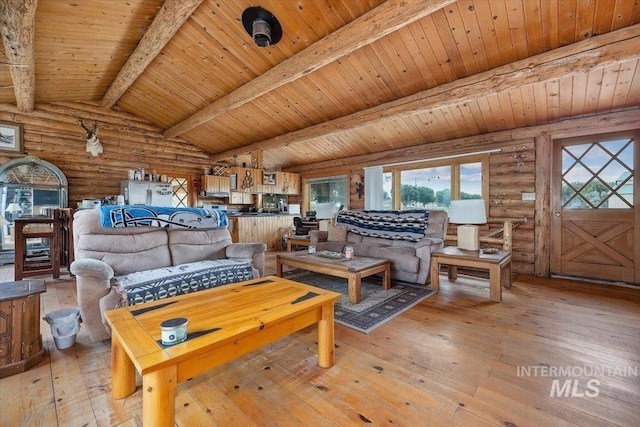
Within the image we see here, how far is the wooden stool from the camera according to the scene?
3.42 meters

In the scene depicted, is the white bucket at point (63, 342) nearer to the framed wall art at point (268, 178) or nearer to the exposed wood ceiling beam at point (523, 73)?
the exposed wood ceiling beam at point (523, 73)

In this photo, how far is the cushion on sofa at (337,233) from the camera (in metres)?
4.25

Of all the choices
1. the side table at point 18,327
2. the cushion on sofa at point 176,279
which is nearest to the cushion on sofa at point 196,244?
the cushion on sofa at point 176,279

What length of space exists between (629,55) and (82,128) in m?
8.06

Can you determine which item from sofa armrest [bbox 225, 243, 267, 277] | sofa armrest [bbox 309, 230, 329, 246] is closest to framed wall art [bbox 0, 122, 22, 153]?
sofa armrest [bbox 225, 243, 267, 277]

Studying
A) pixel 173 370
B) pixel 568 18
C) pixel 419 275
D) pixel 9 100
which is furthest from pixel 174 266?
pixel 9 100

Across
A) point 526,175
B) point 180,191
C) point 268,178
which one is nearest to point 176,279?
point 526,175

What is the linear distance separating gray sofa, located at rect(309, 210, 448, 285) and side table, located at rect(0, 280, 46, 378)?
120 inches

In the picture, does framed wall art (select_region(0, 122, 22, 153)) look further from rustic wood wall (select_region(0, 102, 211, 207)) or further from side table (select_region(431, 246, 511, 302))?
side table (select_region(431, 246, 511, 302))

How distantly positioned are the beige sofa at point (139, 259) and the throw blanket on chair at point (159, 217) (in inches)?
2.2

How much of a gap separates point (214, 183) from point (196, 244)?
4.12m

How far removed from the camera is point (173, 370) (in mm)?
991

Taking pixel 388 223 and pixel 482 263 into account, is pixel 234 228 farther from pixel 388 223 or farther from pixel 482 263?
pixel 482 263

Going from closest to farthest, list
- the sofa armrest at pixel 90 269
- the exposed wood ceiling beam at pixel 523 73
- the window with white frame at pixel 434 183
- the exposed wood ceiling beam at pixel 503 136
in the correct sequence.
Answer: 1. the sofa armrest at pixel 90 269
2. the exposed wood ceiling beam at pixel 523 73
3. the exposed wood ceiling beam at pixel 503 136
4. the window with white frame at pixel 434 183
